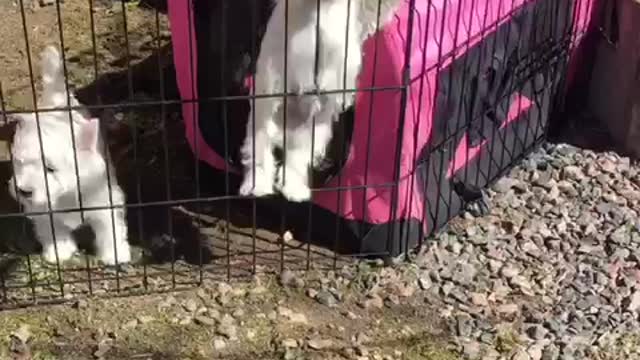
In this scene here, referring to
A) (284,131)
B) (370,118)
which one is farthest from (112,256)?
(370,118)

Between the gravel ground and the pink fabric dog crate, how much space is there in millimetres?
84

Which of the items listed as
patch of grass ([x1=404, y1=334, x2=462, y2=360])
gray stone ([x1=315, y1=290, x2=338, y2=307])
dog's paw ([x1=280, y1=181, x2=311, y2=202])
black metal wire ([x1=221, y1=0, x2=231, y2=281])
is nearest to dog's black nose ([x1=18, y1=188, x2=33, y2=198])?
black metal wire ([x1=221, y1=0, x2=231, y2=281])

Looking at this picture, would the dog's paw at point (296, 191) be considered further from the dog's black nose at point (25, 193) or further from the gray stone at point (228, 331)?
the dog's black nose at point (25, 193)

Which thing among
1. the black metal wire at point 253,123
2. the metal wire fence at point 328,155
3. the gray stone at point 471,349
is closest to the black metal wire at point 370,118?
the metal wire fence at point 328,155

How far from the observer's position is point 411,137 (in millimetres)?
1936

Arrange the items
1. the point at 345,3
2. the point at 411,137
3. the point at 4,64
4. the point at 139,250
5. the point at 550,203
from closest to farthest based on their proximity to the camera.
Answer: the point at 345,3
the point at 411,137
the point at 139,250
the point at 550,203
the point at 4,64

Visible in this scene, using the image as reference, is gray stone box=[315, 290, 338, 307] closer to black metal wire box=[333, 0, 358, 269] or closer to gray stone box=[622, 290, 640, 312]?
black metal wire box=[333, 0, 358, 269]

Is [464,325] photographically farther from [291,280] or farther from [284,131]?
[284,131]

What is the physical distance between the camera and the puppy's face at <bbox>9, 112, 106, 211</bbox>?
6.35ft

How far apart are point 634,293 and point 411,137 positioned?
1.76 ft

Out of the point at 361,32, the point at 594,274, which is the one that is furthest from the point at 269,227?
the point at 594,274

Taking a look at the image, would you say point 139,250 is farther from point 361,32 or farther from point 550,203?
point 550,203

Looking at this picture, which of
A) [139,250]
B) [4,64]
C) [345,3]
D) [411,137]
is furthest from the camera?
[4,64]

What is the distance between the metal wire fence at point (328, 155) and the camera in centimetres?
190
